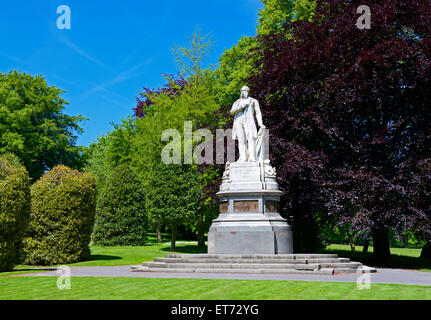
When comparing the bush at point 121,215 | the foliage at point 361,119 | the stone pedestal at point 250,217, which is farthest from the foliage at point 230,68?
the stone pedestal at point 250,217

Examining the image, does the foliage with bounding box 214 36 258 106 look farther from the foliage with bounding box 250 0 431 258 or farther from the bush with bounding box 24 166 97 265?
the bush with bounding box 24 166 97 265

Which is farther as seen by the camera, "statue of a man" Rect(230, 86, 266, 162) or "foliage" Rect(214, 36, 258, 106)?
"foliage" Rect(214, 36, 258, 106)

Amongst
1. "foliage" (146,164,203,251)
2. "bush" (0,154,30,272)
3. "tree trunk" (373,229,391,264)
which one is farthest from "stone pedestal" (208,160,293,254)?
"foliage" (146,164,203,251)

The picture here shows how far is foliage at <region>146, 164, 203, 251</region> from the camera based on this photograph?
1065 inches

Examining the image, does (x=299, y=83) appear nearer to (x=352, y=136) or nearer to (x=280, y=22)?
(x=352, y=136)

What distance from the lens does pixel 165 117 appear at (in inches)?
1225

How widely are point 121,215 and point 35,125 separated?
15.4 meters

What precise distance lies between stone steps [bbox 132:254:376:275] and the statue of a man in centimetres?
475

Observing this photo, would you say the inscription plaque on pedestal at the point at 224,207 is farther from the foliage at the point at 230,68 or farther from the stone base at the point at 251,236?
the foliage at the point at 230,68

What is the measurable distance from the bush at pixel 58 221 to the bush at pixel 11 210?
10.8 ft

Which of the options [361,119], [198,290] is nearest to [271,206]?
[361,119]

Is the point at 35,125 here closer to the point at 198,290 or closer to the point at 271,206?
the point at 271,206
